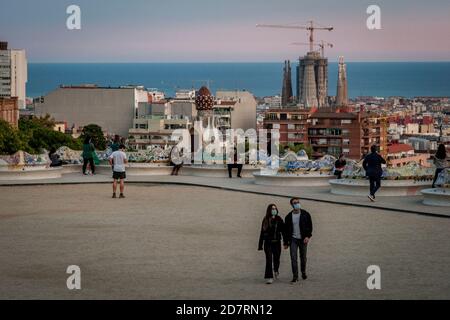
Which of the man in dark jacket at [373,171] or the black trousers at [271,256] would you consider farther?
the man in dark jacket at [373,171]

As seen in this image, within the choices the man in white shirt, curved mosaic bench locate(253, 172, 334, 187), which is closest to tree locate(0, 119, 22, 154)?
curved mosaic bench locate(253, 172, 334, 187)

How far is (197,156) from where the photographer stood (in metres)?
31.7

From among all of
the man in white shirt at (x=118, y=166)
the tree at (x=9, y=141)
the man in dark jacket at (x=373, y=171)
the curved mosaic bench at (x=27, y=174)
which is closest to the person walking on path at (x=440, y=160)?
the man in dark jacket at (x=373, y=171)

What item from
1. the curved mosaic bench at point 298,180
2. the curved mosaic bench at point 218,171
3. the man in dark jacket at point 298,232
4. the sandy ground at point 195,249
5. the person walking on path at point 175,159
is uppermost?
the person walking on path at point 175,159

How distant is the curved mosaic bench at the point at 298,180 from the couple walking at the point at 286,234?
11.8 m

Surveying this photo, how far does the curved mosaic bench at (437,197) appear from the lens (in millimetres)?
24250

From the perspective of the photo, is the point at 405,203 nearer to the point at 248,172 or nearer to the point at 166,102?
the point at 248,172

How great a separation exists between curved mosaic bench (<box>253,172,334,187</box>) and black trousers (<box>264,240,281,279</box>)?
11.9 meters

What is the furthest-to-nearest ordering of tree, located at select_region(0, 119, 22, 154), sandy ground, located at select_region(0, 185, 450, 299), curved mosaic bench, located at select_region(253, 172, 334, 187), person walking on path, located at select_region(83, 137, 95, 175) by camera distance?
tree, located at select_region(0, 119, 22, 154) → person walking on path, located at select_region(83, 137, 95, 175) → curved mosaic bench, located at select_region(253, 172, 334, 187) → sandy ground, located at select_region(0, 185, 450, 299)

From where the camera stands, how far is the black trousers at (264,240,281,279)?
16539 millimetres

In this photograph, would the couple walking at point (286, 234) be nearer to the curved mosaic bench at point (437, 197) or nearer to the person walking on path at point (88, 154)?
the curved mosaic bench at point (437, 197)

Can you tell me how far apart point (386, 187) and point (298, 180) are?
301 centimetres

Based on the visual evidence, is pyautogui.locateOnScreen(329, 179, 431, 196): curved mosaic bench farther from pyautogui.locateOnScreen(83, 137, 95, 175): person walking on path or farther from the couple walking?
the couple walking

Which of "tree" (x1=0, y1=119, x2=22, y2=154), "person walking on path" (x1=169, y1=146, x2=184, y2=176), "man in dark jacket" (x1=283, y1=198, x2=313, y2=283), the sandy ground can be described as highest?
"tree" (x1=0, y1=119, x2=22, y2=154)
